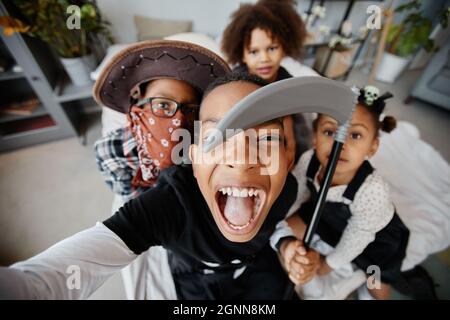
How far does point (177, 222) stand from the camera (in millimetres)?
557

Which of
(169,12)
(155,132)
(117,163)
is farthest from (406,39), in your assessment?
(117,163)

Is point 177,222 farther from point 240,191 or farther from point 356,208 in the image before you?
point 356,208

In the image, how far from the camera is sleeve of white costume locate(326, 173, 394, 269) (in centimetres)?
72

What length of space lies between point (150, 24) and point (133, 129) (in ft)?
2.07

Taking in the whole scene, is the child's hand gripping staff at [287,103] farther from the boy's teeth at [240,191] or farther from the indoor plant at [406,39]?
the indoor plant at [406,39]

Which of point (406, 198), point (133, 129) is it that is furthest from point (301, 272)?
point (406, 198)

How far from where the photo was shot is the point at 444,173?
1068 mm

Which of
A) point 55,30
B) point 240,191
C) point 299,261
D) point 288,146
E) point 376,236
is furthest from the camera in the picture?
point 55,30

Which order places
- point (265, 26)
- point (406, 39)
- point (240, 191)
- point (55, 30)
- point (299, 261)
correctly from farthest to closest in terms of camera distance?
point (406, 39)
point (55, 30)
point (265, 26)
point (299, 261)
point (240, 191)

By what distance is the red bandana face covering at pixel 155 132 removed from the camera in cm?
61

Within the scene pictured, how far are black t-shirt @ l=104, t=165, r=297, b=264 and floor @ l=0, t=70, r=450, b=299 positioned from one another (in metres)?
0.08

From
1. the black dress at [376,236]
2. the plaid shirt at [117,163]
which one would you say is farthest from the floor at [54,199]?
the black dress at [376,236]

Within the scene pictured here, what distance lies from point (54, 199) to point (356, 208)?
39.7 inches

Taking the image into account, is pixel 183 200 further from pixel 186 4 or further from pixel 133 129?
pixel 186 4
